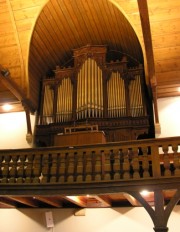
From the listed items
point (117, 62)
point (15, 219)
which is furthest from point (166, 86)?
point (15, 219)

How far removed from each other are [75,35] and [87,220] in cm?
505

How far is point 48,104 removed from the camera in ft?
30.1

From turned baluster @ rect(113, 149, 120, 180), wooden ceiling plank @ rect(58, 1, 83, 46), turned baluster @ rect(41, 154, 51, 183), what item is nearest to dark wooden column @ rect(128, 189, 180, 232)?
turned baluster @ rect(113, 149, 120, 180)

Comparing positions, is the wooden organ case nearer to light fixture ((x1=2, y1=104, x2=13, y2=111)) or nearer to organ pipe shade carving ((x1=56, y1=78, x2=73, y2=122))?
organ pipe shade carving ((x1=56, y1=78, x2=73, y2=122))

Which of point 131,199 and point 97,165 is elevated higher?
point 97,165

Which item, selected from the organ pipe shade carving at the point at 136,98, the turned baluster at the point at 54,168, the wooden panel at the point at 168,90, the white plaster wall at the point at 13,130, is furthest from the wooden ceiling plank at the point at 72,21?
the turned baluster at the point at 54,168

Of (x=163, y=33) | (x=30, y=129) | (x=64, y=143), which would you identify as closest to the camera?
(x=64, y=143)

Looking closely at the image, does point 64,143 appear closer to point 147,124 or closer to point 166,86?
point 147,124

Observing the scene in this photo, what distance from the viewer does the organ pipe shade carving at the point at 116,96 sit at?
27.5 ft

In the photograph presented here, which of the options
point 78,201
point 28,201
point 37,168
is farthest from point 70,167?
point 28,201

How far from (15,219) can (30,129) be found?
2.31 m

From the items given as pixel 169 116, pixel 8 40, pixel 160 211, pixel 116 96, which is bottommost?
pixel 160 211

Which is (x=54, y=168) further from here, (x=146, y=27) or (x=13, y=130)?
(x=13, y=130)

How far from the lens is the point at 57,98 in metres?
9.11
